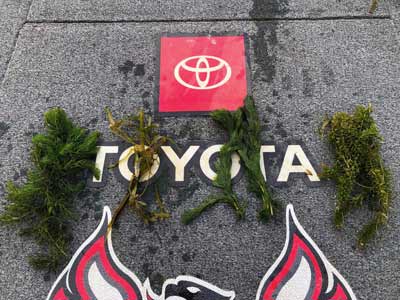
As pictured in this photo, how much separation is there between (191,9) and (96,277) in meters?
1.69

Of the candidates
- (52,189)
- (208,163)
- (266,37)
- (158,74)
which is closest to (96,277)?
(52,189)

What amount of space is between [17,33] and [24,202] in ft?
3.93

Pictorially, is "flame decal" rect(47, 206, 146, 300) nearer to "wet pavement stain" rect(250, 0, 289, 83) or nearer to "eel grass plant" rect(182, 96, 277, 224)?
"eel grass plant" rect(182, 96, 277, 224)

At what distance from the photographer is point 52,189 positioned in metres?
1.80

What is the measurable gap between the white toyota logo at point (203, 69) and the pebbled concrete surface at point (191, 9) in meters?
0.36

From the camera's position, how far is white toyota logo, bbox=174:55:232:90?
2135 mm

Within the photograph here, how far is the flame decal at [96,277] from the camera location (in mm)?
1674

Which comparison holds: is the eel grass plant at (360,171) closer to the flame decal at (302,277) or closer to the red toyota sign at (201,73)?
the flame decal at (302,277)

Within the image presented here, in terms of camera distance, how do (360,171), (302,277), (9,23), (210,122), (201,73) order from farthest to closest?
(9,23)
(201,73)
(210,122)
(360,171)
(302,277)

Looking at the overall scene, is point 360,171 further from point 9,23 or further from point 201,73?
point 9,23

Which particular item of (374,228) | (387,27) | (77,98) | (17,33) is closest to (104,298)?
(77,98)

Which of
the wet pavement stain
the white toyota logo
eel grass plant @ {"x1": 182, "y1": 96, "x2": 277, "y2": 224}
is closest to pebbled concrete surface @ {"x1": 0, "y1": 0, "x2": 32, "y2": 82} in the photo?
the white toyota logo

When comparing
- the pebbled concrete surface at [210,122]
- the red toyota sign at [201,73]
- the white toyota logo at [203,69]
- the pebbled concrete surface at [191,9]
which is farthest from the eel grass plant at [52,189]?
the pebbled concrete surface at [191,9]

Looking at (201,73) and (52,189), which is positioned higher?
(201,73)
